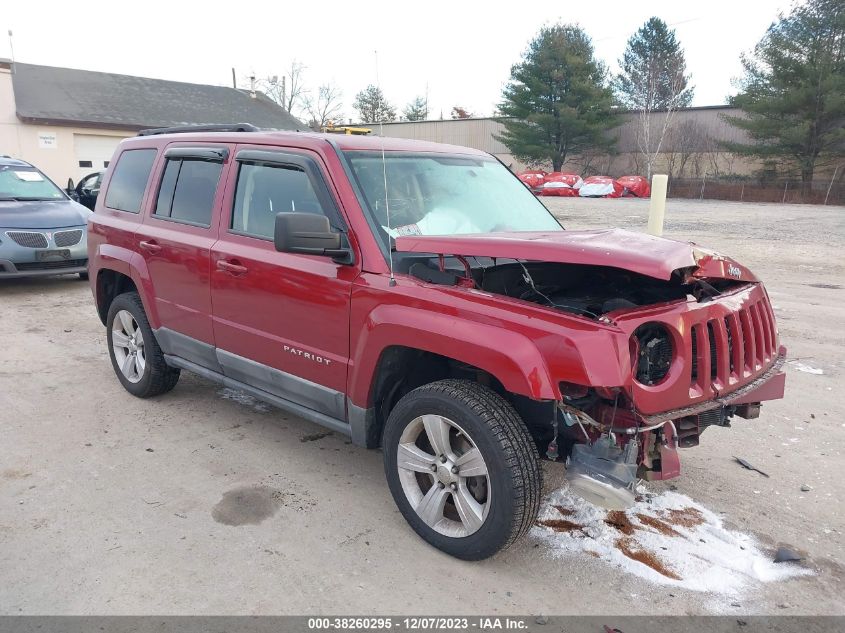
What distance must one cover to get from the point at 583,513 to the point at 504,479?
36.7 inches

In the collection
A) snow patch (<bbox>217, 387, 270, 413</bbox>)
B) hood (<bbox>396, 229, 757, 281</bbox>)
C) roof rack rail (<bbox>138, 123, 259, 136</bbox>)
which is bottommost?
snow patch (<bbox>217, 387, 270, 413</bbox>)

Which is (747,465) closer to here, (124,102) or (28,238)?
(28,238)

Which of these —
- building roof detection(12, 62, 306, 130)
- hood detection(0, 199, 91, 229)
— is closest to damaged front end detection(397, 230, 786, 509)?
hood detection(0, 199, 91, 229)

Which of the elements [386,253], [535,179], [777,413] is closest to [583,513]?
[386,253]

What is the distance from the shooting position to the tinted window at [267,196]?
3.76 metres

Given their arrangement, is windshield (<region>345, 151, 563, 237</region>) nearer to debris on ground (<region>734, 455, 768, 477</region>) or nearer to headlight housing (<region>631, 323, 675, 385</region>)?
headlight housing (<region>631, 323, 675, 385</region>)

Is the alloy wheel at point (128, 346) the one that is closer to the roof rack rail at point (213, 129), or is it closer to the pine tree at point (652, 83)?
the roof rack rail at point (213, 129)

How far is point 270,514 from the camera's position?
3.51 metres

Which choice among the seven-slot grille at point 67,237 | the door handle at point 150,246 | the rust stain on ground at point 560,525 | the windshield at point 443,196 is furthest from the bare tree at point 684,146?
the rust stain on ground at point 560,525

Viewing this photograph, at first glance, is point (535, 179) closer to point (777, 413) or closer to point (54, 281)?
point (54, 281)

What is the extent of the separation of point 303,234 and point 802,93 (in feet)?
128

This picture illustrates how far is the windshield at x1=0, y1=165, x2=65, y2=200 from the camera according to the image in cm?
1007

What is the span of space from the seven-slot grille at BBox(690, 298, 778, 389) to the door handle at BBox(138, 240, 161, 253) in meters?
3.53

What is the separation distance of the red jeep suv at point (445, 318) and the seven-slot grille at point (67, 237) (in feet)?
18.0
